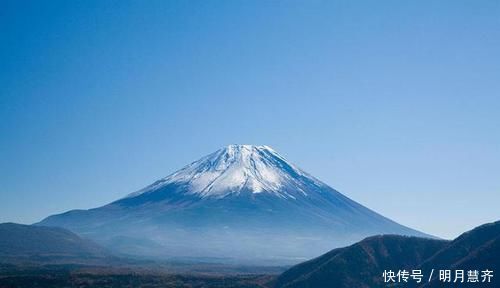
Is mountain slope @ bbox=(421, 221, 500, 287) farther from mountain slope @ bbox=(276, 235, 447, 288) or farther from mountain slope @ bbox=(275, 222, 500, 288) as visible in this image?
mountain slope @ bbox=(276, 235, 447, 288)

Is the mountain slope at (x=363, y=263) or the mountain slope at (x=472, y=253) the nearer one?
the mountain slope at (x=472, y=253)

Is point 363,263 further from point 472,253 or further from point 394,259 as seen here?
point 472,253

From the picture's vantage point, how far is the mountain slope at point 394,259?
315ft

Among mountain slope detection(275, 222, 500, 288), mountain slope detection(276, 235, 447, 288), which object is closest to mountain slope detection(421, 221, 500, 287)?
mountain slope detection(275, 222, 500, 288)

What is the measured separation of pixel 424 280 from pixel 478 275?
10.1 m

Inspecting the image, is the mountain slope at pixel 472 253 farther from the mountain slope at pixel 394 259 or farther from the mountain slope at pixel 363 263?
the mountain slope at pixel 363 263

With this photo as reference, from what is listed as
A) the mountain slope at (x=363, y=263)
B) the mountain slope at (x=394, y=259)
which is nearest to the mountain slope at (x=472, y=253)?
the mountain slope at (x=394, y=259)

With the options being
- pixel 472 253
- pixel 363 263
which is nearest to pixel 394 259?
pixel 363 263

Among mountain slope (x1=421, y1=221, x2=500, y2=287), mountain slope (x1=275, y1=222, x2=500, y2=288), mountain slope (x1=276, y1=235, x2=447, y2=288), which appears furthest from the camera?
mountain slope (x1=276, y1=235, x2=447, y2=288)

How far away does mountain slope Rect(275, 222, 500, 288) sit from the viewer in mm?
96062

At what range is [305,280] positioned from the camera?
107m

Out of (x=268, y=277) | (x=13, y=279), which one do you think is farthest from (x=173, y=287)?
(x=13, y=279)

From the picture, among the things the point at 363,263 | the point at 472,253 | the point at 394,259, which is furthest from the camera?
the point at 394,259

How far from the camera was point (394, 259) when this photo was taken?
11206cm
